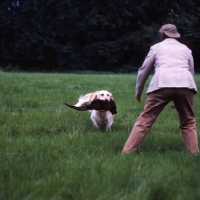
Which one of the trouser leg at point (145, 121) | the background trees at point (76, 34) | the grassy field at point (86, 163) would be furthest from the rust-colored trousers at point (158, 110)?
the background trees at point (76, 34)

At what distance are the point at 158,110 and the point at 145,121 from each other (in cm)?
22

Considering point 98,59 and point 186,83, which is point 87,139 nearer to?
point 186,83

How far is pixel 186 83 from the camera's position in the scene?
5.04 meters

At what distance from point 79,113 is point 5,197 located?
5235 millimetres

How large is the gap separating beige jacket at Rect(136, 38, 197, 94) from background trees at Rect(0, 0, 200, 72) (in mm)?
34181

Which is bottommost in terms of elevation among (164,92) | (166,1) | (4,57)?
(4,57)

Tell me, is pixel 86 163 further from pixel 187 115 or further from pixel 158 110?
pixel 187 115

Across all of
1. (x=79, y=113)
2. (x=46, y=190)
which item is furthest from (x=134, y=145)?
(x=79, y=113)

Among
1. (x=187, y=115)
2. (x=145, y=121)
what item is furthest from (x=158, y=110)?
(x=187, y=115)

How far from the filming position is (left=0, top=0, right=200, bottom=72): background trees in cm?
Answer: 4022

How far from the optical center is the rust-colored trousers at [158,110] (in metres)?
5.05

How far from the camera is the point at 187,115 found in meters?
5.25

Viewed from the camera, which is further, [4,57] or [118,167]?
[4,57]

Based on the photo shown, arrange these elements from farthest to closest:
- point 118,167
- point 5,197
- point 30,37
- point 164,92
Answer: point 30,37 → point 164,92 → point 118,167 → point 5,197
